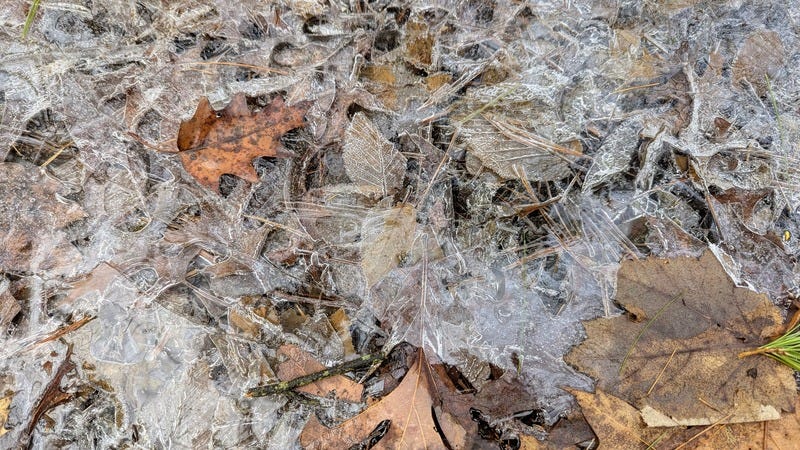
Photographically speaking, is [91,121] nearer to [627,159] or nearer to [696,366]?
[627,159]

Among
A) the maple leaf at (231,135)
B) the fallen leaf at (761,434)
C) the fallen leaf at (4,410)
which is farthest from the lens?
the fallen leaf at (4,410)

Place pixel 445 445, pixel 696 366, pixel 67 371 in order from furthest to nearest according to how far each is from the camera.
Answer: pixel 67 371
pixel 445 445
pixel 696 366

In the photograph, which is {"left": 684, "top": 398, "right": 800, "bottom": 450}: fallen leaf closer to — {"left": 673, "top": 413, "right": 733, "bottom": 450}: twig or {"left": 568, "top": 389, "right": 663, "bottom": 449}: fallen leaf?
{"left": 673, "top": 413, "right": 733, "bottom": 450}: twig

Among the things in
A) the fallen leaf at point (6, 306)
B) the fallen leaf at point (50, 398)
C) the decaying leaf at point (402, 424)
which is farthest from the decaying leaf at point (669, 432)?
the fallen leaf at point (6, 306)

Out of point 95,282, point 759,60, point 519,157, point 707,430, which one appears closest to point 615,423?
point 707,430

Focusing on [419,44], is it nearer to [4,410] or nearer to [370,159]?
[370,159]

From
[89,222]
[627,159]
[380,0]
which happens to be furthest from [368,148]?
[89,222]

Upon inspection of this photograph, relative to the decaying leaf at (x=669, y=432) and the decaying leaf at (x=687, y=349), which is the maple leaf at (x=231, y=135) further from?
the decaying leaf at (x=669, y=432)
